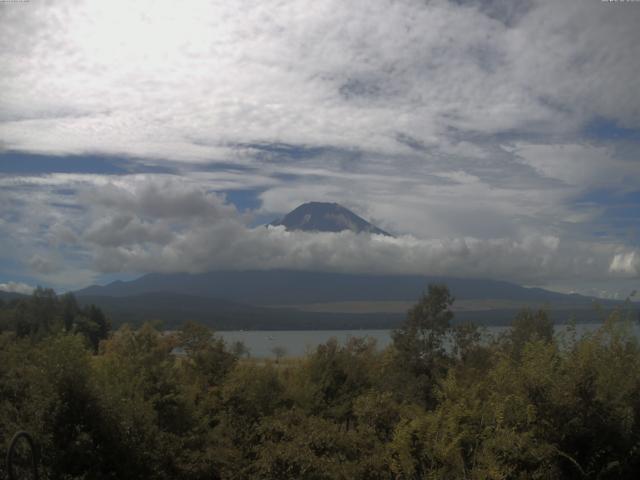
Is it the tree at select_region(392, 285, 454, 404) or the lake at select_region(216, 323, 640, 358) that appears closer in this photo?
the lake at select_region(216, 323, 640, 358)

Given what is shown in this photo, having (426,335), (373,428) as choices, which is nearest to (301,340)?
(426,335)

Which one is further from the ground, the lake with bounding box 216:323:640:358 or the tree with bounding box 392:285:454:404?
the tree with bounding box 392:285:454:404

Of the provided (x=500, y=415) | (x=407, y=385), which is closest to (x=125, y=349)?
(x=407, y=385)

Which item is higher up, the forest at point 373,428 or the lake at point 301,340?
the forest at point 373,428

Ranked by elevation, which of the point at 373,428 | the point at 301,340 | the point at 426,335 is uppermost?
the point at 426,335

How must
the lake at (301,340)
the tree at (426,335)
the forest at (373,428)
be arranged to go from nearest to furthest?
the forest at (373,428), the lake at (301,340), the tree at (426,335)

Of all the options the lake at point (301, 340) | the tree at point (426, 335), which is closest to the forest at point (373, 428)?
the lake at point (301, 340)

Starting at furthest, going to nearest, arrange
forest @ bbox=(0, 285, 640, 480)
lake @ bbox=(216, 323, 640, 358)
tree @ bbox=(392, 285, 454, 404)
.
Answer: tree @ bbox=(392, 285, 454, 404) < lake @ bbox=(216, 323, 640, 358) < forest @ bbox=(0, 285, 640, 480)

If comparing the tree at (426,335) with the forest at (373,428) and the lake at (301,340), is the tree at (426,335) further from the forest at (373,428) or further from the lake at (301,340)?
the forest at (373,428)


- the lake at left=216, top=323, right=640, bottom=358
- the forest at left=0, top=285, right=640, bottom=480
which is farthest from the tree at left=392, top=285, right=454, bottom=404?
the forest at left=0, top=285, right=640, bottom=480

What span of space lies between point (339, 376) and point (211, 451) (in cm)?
1383

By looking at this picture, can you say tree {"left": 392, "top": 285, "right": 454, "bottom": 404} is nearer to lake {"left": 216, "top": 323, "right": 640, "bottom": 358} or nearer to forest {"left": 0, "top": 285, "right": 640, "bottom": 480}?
lake {"left": 216, "top": 323, "right": 640, "bottom": 358}

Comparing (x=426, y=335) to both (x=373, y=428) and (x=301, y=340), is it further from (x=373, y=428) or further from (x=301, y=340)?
(x=301, y=340)

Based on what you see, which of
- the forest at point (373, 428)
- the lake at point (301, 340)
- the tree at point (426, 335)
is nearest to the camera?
the forest at point (373, 428)
